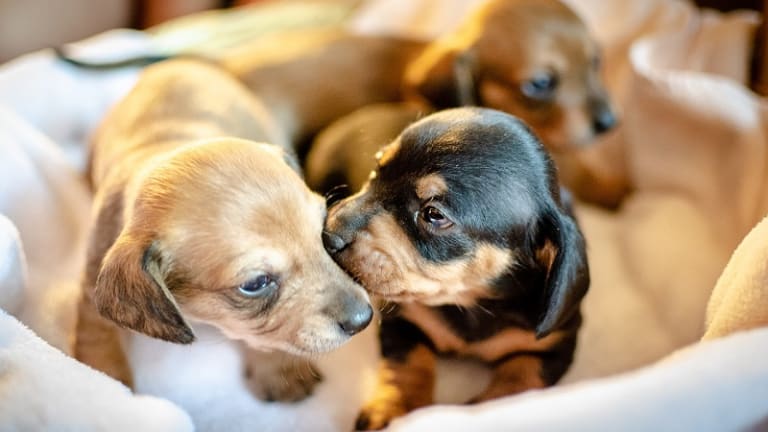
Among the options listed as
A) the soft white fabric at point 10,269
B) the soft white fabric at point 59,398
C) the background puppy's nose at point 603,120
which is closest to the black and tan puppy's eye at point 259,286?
the soft white fabric at point 59,398

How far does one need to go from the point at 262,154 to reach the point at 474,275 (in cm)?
55

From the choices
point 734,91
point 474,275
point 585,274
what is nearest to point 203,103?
point 474,275

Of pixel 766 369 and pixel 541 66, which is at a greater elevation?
pixel 766 369

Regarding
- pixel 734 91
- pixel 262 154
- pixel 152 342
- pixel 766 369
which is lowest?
pixel 152 342

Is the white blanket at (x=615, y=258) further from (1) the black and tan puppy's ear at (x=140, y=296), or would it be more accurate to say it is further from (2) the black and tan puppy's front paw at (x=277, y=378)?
(1) the black and tan puppy's ear at (x=140, y=296)

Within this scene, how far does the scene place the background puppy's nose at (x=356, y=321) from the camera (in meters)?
1.65

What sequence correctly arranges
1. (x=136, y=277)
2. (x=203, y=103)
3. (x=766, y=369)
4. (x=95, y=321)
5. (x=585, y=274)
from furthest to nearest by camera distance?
(x=203, y=103), (x=95, y=321), (x=585, y=274), (x=136, y=277), (x=766, y=369)

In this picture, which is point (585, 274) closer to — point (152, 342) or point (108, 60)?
point (152, 342)

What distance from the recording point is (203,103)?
7.61 ft

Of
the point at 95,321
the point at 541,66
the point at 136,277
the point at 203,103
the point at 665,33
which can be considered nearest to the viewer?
the point at 136,277

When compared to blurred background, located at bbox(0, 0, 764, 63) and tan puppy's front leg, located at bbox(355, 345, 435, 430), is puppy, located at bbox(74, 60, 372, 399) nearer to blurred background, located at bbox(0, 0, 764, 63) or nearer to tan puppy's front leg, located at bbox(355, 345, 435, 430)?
tan puppy's front leg, located at bbox(355, 345, 435, 430)

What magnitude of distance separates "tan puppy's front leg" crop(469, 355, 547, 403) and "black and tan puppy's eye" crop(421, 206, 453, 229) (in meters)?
0.46

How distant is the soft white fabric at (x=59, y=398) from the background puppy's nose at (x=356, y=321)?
14.9 inches

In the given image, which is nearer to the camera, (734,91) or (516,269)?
(516,269)
